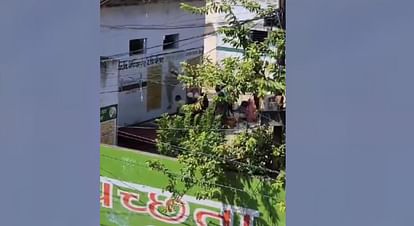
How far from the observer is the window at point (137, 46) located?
4242 mm

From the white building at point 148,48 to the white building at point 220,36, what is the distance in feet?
0.57

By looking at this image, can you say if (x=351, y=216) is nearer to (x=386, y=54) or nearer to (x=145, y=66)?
(x=386, y=54)

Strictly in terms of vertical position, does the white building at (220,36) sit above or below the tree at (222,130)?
above

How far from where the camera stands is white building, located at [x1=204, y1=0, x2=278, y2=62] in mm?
3385

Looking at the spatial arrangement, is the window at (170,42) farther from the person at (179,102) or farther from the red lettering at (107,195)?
the red lettering at (107,195)

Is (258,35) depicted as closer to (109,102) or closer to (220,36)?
(220,36)

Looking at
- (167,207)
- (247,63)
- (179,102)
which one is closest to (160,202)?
(167,207)

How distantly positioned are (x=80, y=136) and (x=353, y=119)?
0.21m

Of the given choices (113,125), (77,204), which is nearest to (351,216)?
(77,204)

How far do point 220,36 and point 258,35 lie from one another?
0.37 meters

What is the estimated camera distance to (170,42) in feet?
14.3

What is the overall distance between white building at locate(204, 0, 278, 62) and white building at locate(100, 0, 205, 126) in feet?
0.57

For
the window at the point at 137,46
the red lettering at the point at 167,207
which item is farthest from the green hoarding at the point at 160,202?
the window at the point at 137,46

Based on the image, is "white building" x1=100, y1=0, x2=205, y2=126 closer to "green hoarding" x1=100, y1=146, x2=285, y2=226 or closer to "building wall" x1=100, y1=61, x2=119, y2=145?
"building wall" x1=100, y1=61, x2=119, y2=145
